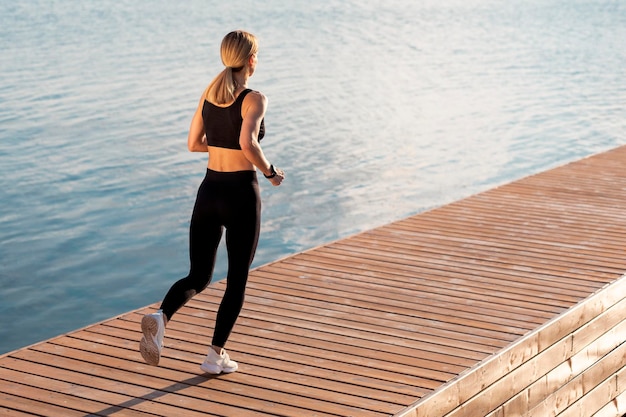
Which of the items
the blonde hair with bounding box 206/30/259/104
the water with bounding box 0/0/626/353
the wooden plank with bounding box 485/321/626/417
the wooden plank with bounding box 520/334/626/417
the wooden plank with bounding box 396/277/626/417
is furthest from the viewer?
the water with bounding box 0/0/626/353

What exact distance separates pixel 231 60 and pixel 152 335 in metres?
1.20

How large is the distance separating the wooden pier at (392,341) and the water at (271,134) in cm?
345

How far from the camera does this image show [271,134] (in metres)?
17.0

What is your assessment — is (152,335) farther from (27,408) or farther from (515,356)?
(515,356)

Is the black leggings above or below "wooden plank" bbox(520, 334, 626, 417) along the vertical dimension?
above

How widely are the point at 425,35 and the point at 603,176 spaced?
29.5 m

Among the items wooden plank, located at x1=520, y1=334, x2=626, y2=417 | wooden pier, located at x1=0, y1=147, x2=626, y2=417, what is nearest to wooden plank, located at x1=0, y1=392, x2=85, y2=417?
wooden pier, located at x1=0, y1=147, x2=626, y2=417

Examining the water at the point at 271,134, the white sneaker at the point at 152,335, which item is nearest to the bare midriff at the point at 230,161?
the white sneaker at the point at 152,335

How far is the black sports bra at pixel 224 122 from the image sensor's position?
13.2ft

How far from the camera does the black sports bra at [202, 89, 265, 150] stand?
4.02 metres

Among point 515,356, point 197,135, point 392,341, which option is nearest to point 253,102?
point 197,135

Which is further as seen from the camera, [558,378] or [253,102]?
[558,378]

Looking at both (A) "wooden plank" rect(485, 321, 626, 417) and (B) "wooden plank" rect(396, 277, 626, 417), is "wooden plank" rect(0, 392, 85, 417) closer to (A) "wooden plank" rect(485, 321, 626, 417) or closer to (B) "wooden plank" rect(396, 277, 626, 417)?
(B) "wooden plank" rect(396, 277, 626, 417)

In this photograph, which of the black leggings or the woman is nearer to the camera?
the woman
